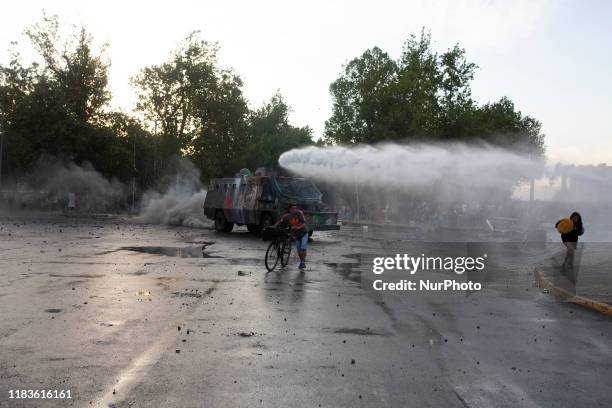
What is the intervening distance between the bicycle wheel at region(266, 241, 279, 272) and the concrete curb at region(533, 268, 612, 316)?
5.94 m

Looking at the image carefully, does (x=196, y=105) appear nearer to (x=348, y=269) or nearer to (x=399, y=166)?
(x=399, y=166)

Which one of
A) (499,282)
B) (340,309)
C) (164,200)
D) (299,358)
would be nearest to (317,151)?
(164,200)

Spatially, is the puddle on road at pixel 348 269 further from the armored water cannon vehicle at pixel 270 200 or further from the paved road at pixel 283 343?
the armored water cannon vehicle at pixel 270 200

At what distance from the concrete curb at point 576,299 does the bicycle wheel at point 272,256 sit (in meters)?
5.94

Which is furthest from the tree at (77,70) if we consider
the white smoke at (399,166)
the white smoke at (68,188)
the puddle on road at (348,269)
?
the puddle on road at (348,269)

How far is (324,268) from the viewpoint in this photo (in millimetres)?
16078

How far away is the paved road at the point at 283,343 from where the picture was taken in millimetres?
5414

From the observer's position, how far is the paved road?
17.8 feet

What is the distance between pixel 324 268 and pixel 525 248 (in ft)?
44.8

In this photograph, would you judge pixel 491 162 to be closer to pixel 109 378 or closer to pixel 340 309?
pixel 340 309

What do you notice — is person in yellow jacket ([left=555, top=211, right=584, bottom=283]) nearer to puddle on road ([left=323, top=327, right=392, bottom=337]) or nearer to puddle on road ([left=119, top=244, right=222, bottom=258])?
puddle on road ([left=323, top=327, right=392, bottom=337])

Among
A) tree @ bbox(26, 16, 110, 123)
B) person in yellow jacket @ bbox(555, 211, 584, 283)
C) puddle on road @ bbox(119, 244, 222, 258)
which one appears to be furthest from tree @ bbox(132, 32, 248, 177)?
person in yellow jacket @ bbox(555, 211, 584, 283)

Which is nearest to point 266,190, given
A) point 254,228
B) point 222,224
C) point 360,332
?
point 254,228

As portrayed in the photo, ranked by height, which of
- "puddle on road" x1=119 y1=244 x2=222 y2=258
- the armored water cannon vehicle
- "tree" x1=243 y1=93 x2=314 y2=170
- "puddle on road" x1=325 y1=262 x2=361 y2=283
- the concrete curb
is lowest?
"puddle on road" x1=119 y1=244 x2=222 y2=258
